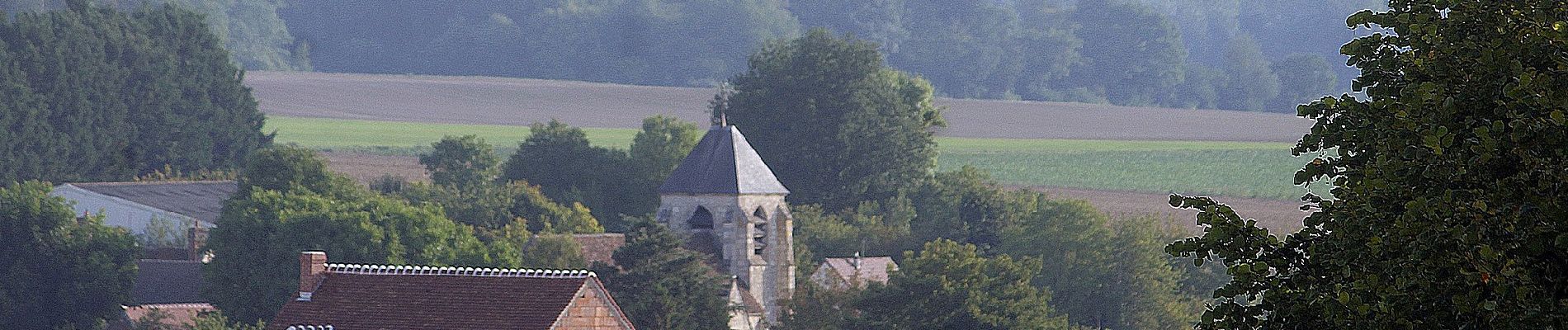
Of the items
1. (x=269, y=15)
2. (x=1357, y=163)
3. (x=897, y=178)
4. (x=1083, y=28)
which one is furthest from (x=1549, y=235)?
(x=1083, y=28)

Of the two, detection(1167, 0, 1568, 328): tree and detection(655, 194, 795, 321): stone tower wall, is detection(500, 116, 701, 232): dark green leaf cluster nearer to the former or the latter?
detection(655, 194, 795, 321): stone tower wall

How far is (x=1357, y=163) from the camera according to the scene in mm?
14898

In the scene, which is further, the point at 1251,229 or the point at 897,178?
the point at 897,178

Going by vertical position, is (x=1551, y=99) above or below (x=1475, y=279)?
above

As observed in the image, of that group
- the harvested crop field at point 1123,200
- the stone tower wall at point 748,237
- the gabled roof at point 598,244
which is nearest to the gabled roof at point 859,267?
the stone tower wall at point 748,237

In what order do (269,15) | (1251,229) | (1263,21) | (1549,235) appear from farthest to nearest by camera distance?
(1263,21)
(269,15)
(1251,229)
(1549,235)

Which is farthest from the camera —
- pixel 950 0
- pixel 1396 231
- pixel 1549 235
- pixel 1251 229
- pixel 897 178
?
pixel 950 0

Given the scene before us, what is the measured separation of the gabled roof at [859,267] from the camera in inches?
3541

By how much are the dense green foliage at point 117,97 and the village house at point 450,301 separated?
6522cm

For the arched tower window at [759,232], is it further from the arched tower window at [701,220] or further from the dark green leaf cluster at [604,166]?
the dark green leaf cluster at [604,166]

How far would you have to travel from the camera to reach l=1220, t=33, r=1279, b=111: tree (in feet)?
516

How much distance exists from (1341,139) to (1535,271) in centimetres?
266

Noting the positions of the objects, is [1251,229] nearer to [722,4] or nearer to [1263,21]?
[722,4]

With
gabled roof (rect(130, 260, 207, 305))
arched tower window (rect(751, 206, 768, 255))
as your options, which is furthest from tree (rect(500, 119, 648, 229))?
gabled roof (rect(130, 260, 207, 305))
